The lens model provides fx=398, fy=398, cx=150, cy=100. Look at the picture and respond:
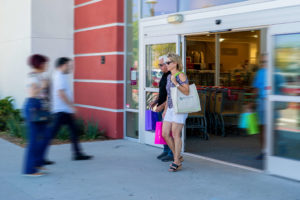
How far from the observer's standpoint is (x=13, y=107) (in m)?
12.4

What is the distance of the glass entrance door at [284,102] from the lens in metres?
5.82

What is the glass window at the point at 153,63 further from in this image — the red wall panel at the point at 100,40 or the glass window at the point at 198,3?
the red wall panel at the point at 100,40

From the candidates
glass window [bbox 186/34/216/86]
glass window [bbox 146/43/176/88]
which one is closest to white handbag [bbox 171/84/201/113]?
glass window [bbox 146/43/176/88]

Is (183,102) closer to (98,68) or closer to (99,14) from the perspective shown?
(98,68)

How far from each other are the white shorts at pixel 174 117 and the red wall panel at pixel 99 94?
313 cm

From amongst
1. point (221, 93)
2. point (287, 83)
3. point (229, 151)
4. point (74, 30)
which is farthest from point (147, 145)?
point (74, 30)

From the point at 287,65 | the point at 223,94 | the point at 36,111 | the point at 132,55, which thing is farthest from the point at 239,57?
the point at 36,111

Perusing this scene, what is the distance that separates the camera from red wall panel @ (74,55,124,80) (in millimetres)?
9570

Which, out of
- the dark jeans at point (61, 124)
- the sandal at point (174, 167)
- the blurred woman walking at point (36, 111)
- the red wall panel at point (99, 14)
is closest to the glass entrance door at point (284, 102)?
the sandal at point (174, 167)

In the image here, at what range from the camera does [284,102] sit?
19.6 ft

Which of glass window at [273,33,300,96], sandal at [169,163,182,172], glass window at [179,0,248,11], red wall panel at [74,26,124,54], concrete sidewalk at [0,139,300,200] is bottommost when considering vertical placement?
concrete sidewalk at [0,139,300,200]

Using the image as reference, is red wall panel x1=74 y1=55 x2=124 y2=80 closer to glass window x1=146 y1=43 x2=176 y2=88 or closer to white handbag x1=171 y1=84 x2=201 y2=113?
glass window x1=146 y1=43 x2=176 y2=88

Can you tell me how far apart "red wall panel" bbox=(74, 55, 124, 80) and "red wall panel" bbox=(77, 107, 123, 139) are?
2.94ft

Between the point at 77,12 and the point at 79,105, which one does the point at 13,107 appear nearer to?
the point at 79,105
